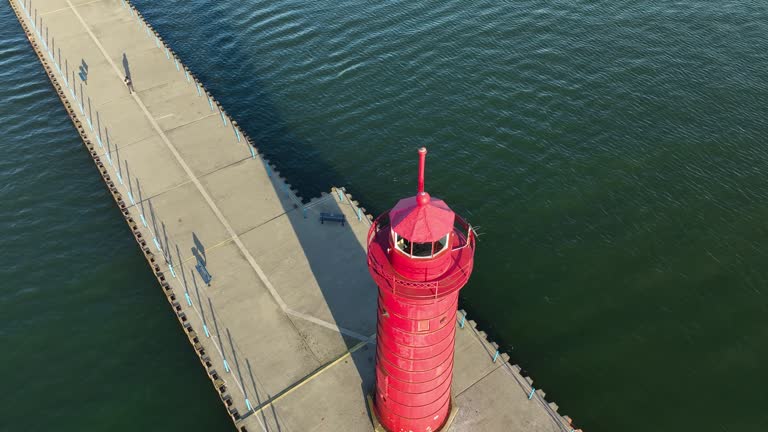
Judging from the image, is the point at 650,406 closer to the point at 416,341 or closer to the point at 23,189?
the point at 416,341

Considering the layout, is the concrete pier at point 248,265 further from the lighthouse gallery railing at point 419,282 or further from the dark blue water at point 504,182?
the lighthouse gallery railing at point 419,282

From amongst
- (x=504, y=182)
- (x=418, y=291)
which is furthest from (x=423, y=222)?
(x=504, y=182)

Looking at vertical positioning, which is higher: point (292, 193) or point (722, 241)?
point (292, 193)

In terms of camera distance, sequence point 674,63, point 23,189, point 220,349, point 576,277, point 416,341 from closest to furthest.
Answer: point 416,341, point 220,349, point 576,277, point 23,189, point 674,63

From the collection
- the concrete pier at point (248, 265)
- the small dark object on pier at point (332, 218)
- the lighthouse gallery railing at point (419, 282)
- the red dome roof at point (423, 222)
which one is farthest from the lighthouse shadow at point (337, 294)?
the red dome roof at point (423, 222)

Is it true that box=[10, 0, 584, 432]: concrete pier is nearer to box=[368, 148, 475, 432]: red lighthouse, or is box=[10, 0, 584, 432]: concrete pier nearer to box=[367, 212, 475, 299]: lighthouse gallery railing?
box=[368, 148, 475, 432]: red lighthouse

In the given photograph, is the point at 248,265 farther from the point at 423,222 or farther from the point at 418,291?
the point at 423,222

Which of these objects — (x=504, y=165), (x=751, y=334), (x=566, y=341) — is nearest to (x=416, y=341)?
(x=566, y=341)
